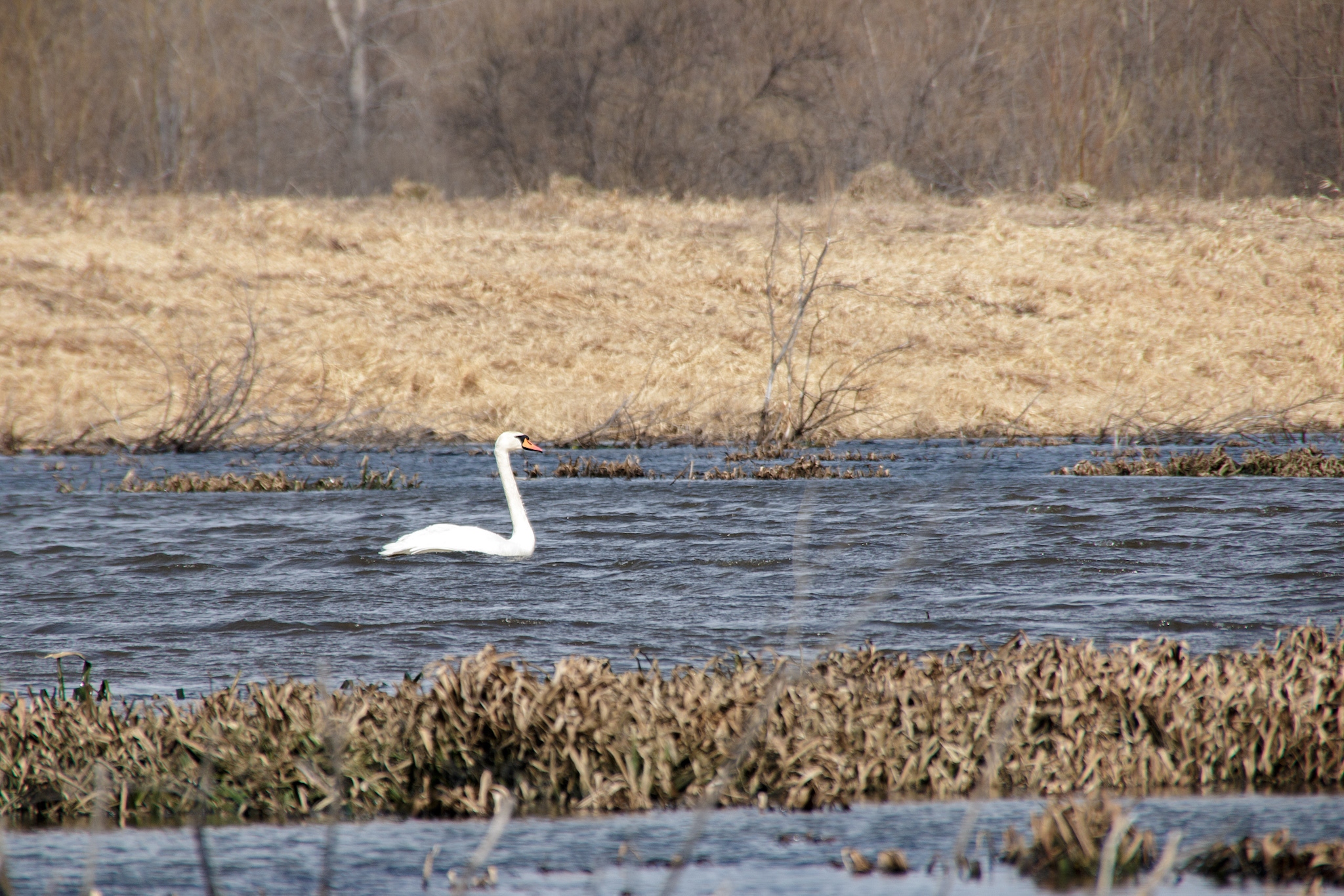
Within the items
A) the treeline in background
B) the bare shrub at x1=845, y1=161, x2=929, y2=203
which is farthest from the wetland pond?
the treeline in background

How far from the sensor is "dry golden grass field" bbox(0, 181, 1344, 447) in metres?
23.7

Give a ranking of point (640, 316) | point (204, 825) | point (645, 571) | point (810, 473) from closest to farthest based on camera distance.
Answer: point (204, 825)
point (645, 571)
point (810, 473)
point (640, 316)

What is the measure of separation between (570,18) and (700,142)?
17.3 feet

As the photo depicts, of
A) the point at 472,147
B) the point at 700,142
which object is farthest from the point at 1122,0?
the point at 472,147

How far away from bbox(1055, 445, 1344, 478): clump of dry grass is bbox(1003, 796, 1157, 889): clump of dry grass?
12415 mm

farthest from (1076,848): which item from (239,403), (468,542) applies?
(239,403)

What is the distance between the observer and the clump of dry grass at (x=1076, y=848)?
3762 millimetres

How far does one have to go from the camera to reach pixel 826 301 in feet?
101

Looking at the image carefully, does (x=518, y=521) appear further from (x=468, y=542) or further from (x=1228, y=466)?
(x=1228, y=466)

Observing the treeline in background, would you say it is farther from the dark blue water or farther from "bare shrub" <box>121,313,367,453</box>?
the dark blue water

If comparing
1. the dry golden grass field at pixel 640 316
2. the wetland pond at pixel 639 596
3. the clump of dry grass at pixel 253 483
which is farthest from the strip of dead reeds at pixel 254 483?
the dry golden grass field at pixel 640 316

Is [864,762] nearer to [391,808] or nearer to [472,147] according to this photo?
[391,808]

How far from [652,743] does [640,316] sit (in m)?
25.2

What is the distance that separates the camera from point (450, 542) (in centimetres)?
1124
